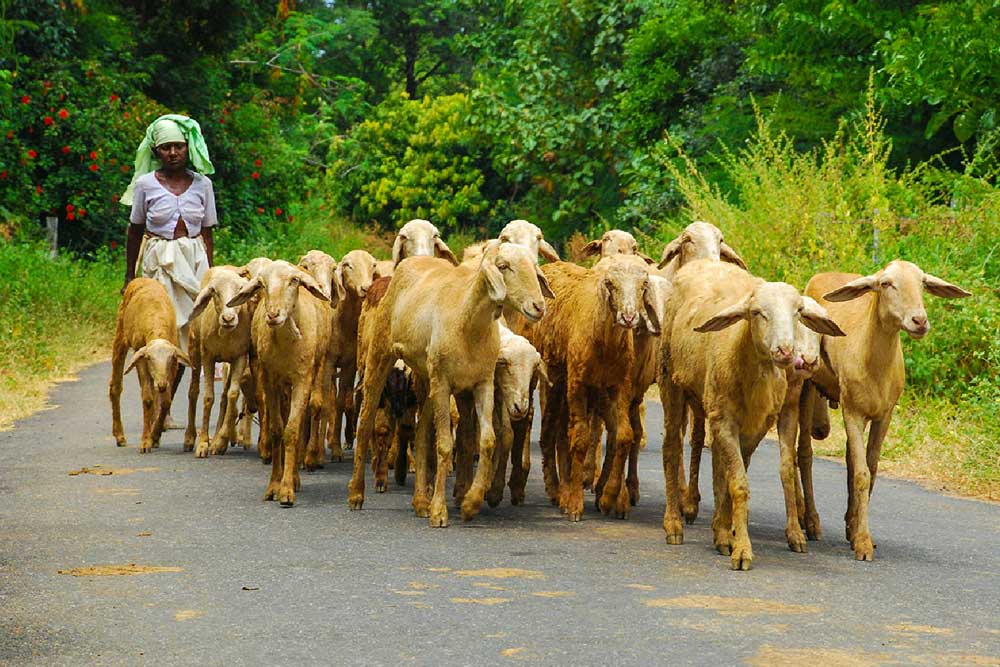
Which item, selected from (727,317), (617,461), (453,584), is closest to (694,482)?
(617,461)

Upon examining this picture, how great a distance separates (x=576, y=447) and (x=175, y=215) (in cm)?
598

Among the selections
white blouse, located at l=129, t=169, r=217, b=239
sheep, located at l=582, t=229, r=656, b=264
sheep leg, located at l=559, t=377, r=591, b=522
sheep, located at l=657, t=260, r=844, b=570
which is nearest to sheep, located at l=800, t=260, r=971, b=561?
sheep, located at l=657, t=260, r=844, b=570

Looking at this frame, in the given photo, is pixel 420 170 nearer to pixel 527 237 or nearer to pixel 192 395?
pixel 192 395

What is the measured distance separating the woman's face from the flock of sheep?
2.34 m

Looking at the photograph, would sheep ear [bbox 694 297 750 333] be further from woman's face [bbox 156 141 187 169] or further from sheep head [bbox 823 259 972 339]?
woman's face [bbox 156 141 187 169]

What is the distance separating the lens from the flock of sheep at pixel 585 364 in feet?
30.3

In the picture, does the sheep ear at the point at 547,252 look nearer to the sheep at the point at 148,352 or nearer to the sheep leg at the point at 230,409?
the sheep leg at the point at 230,409

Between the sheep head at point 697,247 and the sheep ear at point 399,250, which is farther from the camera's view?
the sheep ear at point 399,250

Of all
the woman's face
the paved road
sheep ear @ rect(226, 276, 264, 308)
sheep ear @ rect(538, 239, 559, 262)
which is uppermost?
the woman's face

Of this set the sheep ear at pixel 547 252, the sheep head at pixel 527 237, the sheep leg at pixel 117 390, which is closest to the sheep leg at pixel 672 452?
the sheep head at pixel 527 237

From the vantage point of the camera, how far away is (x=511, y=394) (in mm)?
10648

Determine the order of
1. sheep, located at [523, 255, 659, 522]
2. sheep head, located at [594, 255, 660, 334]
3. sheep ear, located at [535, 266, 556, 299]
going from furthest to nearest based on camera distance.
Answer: sheep, located at [523, 255, 659, 522] → sheep head, located at [594, 255, 660, 334] → sheep ear, located at [535, 266, 556, 299]

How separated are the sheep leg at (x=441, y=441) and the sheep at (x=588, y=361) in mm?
849

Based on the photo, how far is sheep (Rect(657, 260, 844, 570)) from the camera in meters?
8.78
